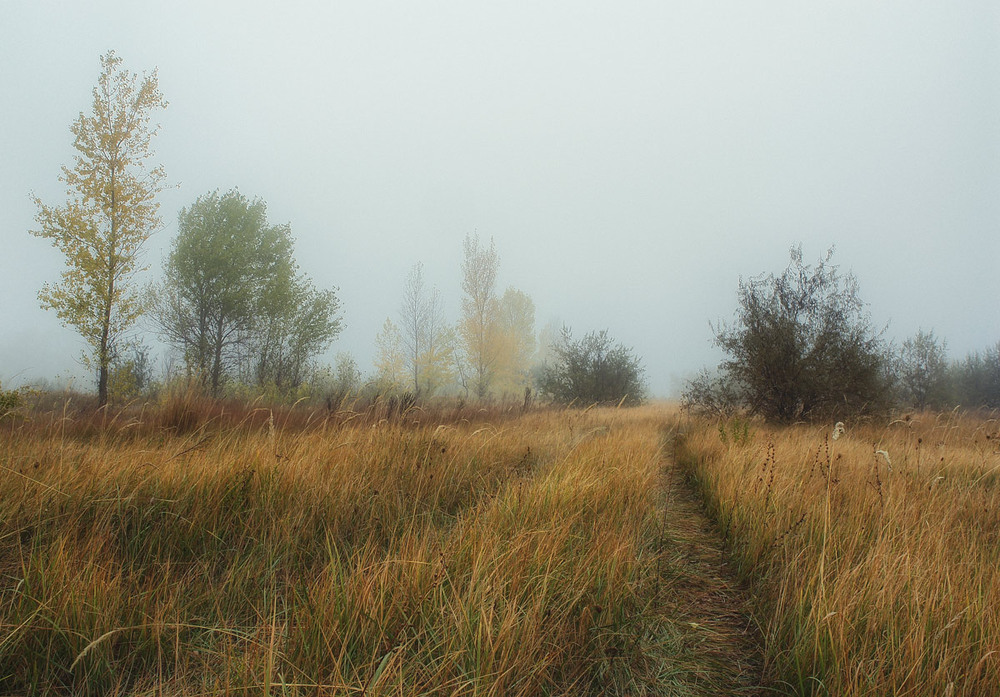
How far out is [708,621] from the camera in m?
1.80

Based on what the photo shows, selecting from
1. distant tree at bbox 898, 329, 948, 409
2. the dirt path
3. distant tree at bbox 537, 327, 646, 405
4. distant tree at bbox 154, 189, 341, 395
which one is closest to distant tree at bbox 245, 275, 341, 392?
distant tree at bbox 154, 189, 341, 395

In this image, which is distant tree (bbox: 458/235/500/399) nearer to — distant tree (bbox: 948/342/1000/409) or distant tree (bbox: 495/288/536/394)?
distant tree (bbox: 495/288/536/394)

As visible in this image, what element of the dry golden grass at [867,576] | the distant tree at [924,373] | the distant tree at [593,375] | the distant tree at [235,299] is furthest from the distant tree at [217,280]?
the distant tree at [924,373]

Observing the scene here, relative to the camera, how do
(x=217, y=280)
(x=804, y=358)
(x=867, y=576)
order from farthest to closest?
(x=217, y=280)
(x=804, y=358)
(x=867, y=576)

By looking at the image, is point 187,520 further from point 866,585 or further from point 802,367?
point 802,367

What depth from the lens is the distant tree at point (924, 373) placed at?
16.6 m

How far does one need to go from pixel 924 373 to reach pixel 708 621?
23.4 m

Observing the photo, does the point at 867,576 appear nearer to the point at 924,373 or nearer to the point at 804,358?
the point at 804,358

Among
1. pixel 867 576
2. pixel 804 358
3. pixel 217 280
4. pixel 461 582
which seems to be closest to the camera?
pixel 461 582

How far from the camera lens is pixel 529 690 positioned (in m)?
1.20

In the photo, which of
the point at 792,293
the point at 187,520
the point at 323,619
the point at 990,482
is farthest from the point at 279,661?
the point at 792,293

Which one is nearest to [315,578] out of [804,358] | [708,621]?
[708,621]

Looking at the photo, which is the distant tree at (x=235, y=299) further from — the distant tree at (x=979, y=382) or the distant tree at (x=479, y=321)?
the distant tree at (x=979, y=382)

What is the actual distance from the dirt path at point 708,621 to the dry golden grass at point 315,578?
0.24 ft
